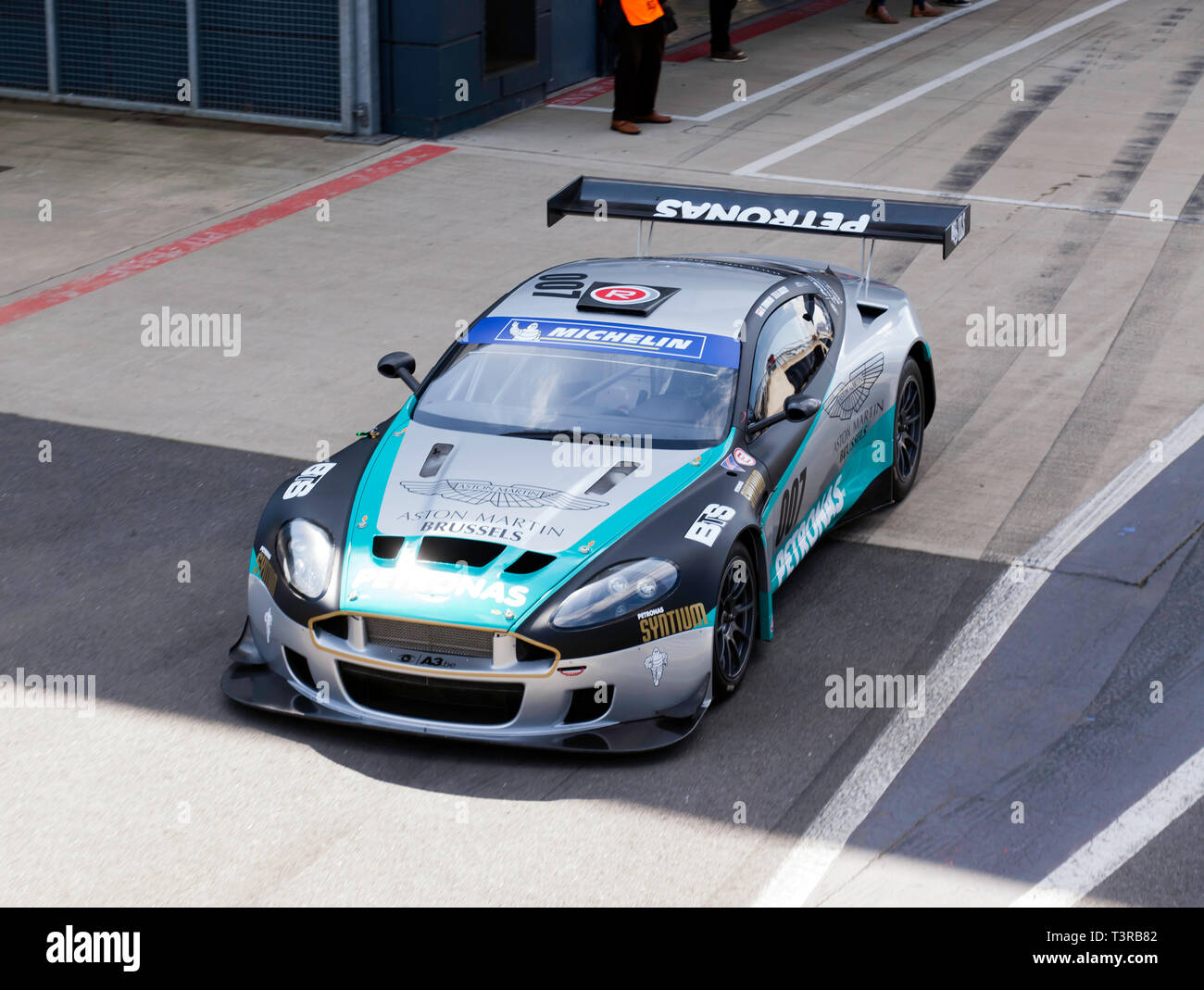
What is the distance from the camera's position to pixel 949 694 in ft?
20.4

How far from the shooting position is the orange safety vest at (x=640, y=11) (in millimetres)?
16266

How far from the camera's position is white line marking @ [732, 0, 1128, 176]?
1553 centimetres

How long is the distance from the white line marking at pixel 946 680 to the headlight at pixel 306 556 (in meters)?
1.98

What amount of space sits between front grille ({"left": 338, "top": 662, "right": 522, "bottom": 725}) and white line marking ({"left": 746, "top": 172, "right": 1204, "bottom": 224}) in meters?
9.75

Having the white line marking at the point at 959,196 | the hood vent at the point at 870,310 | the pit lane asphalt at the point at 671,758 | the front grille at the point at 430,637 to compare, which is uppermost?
the hood vent at the point at 870,310

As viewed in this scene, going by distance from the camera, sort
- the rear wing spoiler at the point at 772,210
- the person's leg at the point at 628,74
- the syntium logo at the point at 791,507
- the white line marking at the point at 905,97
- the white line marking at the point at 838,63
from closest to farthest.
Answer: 1. the syntium logo at the point at 791,507
2. the rear wing spoiler at the point at 772,210
3. the white line marking at the point at 905,97
4. the person's leg at the point at 628,74
5. the white line marking at the point at 838,63

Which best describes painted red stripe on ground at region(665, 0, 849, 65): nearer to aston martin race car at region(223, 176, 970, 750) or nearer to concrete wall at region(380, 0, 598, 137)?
concrete wall at region(380, 0, 598, 137)

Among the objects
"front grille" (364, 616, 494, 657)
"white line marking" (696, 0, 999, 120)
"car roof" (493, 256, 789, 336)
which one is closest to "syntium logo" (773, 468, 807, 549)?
"car roof" (493, 256, 789, 336)

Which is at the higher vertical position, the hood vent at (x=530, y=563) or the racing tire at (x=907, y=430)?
the hood vent at (x=530, y=563)

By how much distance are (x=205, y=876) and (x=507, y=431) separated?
7.50ft

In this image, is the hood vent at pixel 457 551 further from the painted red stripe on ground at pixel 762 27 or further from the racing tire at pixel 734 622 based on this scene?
the painted red stripe on ground at pixel 762 27

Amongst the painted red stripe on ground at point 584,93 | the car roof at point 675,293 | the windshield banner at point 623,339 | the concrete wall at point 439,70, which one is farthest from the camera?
the painted red stripe on ground at point 584,93

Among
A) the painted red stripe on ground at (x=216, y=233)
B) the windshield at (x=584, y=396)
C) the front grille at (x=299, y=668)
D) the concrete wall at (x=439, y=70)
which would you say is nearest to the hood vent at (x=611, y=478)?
the windshield at (x=584, y=396)

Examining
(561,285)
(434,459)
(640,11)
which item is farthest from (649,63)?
(434,459)
